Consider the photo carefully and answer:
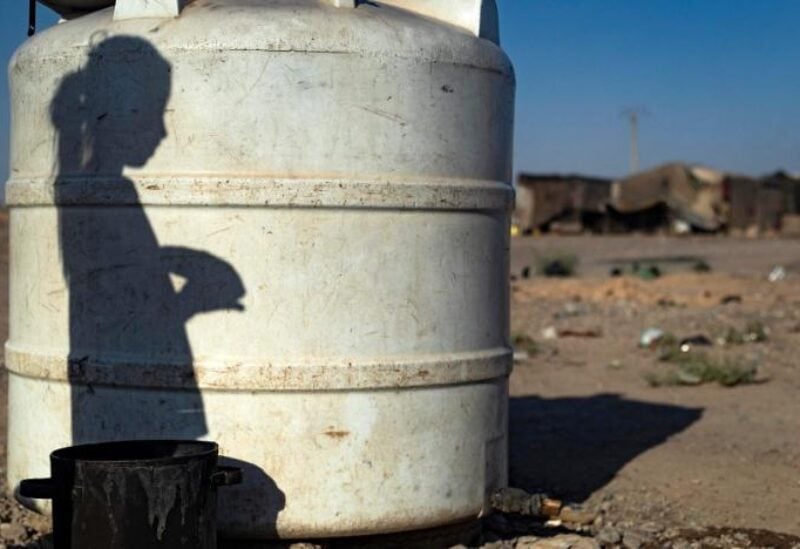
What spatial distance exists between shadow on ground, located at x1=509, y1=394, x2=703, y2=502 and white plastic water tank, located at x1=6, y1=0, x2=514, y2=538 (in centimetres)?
191

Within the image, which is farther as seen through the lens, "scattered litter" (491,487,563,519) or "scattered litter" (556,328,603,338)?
"scattered litter" (556,328,603,338)

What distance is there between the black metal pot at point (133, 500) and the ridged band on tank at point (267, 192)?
2.90 ft

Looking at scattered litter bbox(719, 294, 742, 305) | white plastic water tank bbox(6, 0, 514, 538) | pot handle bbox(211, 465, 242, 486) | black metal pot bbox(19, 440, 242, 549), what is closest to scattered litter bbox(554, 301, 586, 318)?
scattered litter bbox(719, 294, 742, 305)

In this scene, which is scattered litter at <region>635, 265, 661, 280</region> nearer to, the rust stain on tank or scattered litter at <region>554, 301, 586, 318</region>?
scattered litter at <region>554, 301, 586, 318</region>

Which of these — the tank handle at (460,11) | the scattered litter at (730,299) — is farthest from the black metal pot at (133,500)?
the scattered litter at (730,299)

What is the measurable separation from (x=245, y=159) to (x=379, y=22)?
0.70m

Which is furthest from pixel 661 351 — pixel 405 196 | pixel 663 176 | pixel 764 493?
pixel 663 176

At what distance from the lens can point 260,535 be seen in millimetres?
4531

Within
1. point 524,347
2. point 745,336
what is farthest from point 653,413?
point 745,336

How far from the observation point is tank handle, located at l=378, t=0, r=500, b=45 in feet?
16.3

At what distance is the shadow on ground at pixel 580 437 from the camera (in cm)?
663

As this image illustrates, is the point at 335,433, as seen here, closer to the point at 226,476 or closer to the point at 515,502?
the point at 226,476

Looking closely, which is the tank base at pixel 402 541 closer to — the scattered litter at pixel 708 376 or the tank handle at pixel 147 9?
the tank handle at pixel 147 9

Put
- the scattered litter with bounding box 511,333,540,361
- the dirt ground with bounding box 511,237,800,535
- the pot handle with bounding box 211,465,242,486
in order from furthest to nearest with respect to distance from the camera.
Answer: the scattered litter with bounding box 511,333,540,361 → the dirt ground with bounding box 511,237,800,535 → the pot handle with bounding box 211,465,242,486
